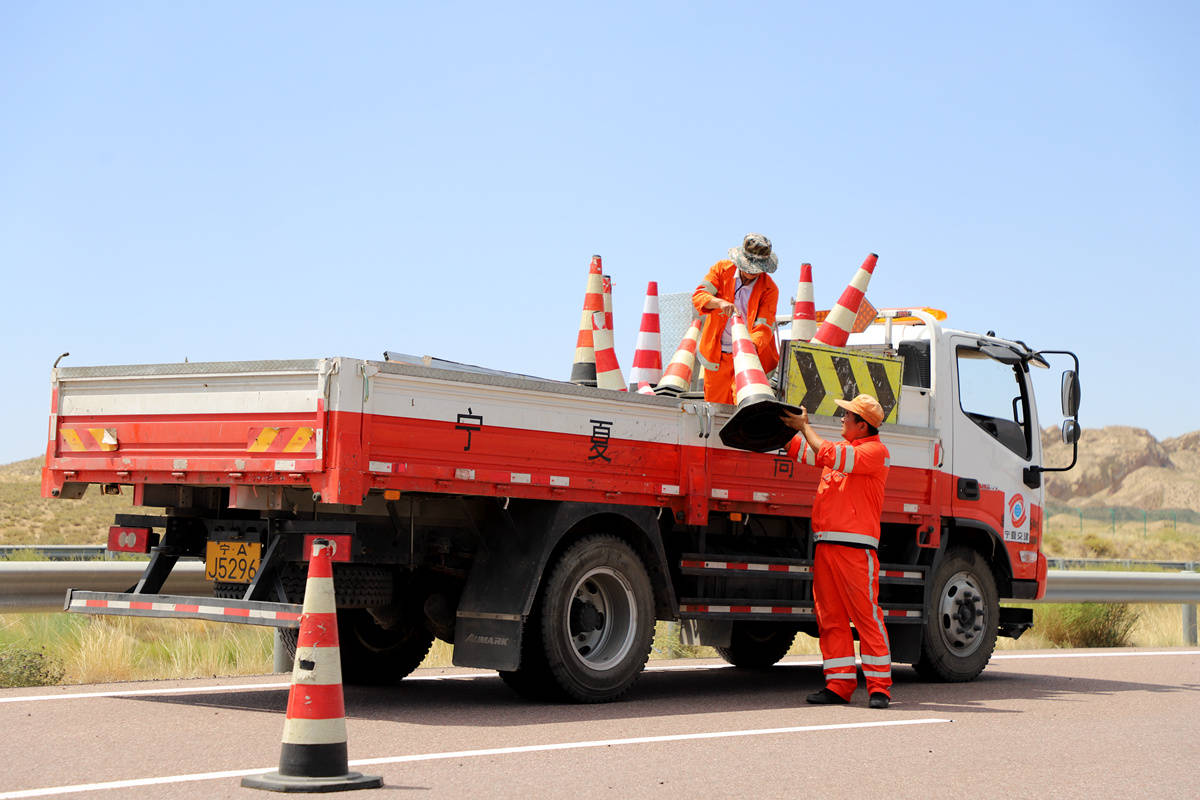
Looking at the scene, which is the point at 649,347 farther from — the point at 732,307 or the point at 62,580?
the point at 62,580

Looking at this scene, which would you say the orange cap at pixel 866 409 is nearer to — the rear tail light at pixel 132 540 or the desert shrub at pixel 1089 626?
the rear tail light at pixel 132 540

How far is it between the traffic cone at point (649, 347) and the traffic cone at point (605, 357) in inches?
13.8

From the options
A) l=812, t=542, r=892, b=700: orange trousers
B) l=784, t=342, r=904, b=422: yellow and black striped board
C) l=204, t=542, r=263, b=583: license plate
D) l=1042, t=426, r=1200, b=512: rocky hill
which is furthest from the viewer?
l=1042, t=426, r=1200, b=512: rocky hill

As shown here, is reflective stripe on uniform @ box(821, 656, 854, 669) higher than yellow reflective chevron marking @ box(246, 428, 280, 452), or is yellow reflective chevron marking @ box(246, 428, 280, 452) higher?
yellow reflective chevron marking @ box(246, 428, 280, 452)

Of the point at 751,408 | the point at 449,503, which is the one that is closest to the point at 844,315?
the point at 751,408

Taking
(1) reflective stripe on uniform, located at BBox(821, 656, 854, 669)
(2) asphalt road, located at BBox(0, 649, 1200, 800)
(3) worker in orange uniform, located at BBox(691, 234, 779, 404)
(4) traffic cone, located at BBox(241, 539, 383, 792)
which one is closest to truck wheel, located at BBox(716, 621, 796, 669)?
(2) asphalt road, located at BBox(0, 649, 1200, 800)

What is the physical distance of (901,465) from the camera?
38.5 feet

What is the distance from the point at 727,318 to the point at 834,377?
89 cm

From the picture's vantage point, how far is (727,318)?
11422 mm

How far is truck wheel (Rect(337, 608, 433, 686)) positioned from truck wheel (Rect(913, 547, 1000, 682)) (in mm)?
3924

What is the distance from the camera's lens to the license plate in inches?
342

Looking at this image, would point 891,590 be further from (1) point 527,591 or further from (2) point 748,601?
(1) point 527,591

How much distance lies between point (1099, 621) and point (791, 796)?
1214cm

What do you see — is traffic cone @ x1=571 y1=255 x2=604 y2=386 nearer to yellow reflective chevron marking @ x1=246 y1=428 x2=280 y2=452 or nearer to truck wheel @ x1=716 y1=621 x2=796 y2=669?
truck wheel @ x1=716 y1=621 x2=796 y2=669
